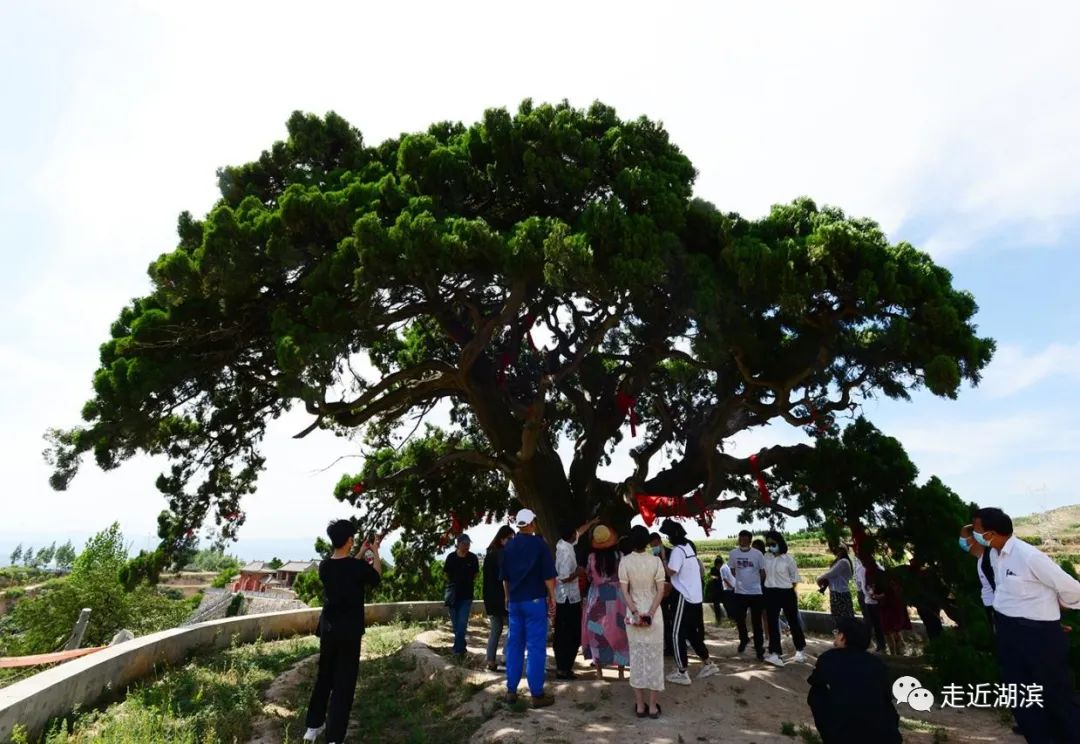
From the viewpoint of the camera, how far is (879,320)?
8297 millimetres

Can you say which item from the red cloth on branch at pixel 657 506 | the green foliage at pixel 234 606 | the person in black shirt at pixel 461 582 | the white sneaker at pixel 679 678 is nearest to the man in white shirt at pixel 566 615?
the white sneaker at pixel 679 678

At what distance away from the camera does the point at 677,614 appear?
6773 mm

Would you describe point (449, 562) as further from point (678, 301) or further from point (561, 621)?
point (678, 301)

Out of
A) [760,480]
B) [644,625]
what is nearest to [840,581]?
[760,480]

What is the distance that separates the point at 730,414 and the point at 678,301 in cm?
247

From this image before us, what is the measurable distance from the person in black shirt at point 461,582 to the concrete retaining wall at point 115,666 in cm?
334

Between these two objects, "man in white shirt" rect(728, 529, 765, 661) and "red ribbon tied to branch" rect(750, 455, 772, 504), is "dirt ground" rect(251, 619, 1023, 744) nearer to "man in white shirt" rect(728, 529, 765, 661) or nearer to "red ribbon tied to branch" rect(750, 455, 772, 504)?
"man in white shirt" rect(728, 529, 765, 661)

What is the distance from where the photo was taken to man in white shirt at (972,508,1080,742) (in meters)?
4.05

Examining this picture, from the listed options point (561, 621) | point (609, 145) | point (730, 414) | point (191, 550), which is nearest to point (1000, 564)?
point (561, 621)

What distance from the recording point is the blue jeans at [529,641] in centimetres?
554

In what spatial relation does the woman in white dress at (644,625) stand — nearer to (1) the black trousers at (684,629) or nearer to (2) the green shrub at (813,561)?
(1) the black trousers at (684,629)

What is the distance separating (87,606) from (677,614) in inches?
540

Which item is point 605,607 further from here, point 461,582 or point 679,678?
point 461,582

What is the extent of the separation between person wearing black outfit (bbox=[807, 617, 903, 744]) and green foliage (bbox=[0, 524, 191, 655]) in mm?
14558
